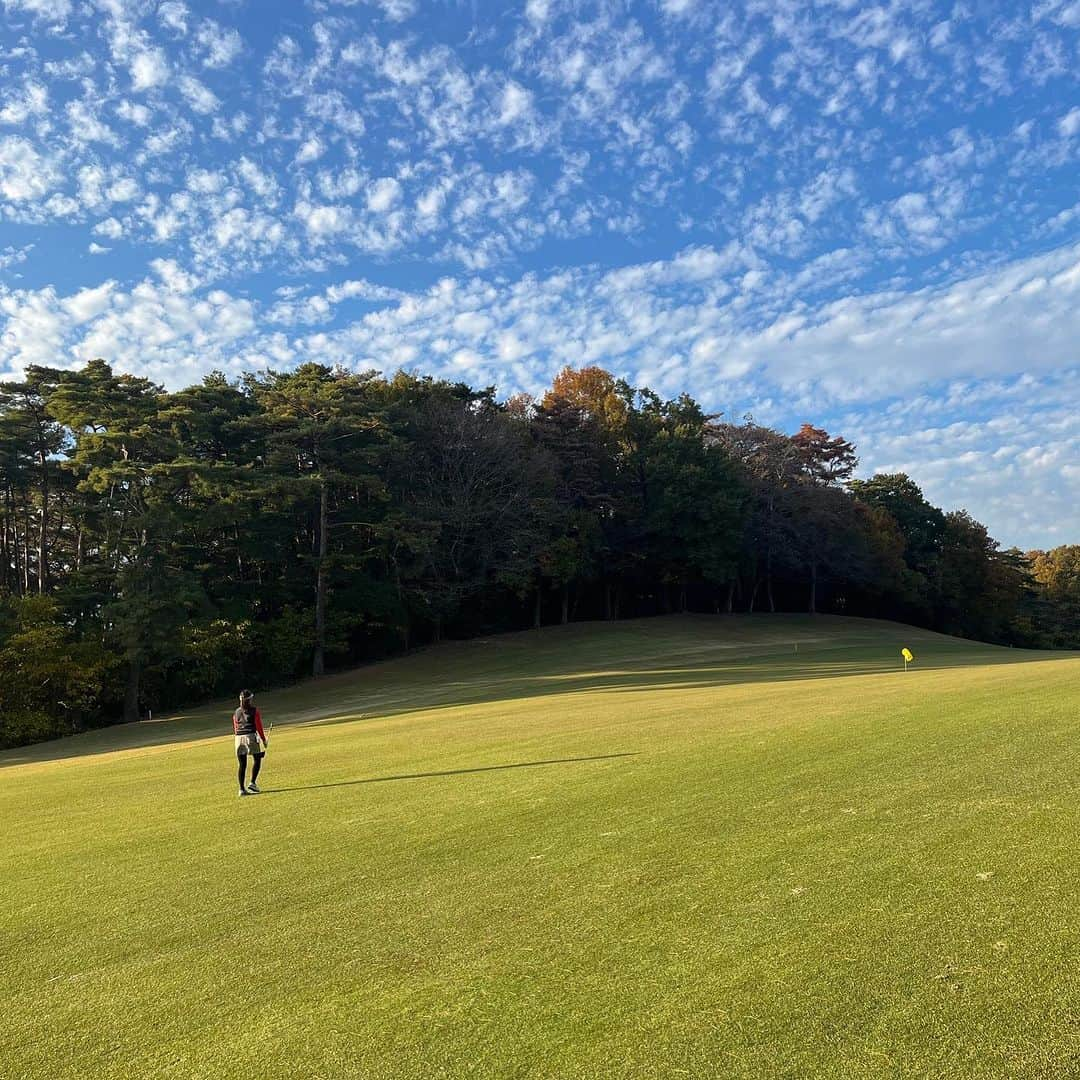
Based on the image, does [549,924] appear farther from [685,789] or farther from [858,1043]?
[685,789]

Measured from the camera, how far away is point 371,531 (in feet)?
149

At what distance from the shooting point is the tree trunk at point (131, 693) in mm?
36281

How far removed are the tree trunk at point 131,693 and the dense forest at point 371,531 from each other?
106mm

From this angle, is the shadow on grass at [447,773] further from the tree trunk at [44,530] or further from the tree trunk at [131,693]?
the tree trunk at [44,530]

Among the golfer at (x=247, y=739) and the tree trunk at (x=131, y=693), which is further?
the tree trunk at (x=131, y=693)

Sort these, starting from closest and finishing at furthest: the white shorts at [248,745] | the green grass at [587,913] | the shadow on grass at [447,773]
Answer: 1. the green grass at [587,913]
2. the shadow on grass at [447,773]
3. the white shorts at [248,745]

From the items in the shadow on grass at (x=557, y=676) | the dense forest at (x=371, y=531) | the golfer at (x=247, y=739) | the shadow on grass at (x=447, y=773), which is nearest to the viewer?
the shadow on grass at (x=447, y=773)

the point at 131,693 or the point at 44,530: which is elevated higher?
the point at 44,530

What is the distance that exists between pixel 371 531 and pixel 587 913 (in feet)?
135

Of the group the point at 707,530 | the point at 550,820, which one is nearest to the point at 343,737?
the point at 550,820

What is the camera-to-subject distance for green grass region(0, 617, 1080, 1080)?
399cm

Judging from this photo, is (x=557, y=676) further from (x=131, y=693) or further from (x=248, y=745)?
(x=248, y=745)

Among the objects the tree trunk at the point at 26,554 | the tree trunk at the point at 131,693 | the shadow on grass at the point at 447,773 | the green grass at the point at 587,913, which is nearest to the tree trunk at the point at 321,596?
the tree trunk at the point at 131,693

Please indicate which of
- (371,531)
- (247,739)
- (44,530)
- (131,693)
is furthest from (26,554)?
(247,739)
